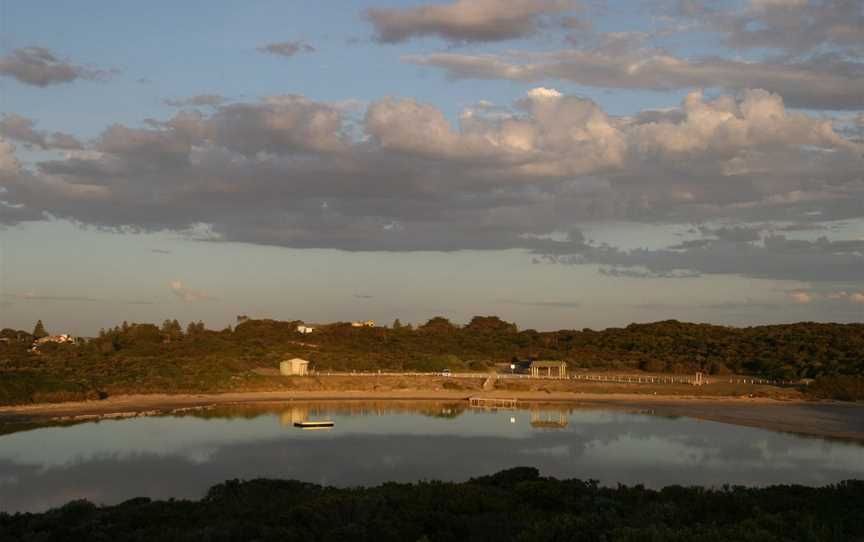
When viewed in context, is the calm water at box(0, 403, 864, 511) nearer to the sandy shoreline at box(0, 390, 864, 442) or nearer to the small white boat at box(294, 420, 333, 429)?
the small white boat at box(294, 420, 333, 429)

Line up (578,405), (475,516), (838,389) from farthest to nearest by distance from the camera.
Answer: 1. (838,389)
2. (578,405)
3. (475,516)

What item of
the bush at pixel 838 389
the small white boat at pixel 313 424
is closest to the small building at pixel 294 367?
the small white boat at pixel 313 424

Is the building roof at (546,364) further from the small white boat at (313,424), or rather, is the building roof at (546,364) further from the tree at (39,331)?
the tree at (39,331)

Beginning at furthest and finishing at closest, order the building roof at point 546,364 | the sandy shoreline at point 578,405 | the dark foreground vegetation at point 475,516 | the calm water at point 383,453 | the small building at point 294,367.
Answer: the building roof at point 546,364, the small building at point 294,367, the sandy shoreline at point 578,405, the calm water at point 383,453, the dark foreground vegetation at point 475,516

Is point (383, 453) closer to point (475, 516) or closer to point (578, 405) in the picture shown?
point (475, 516)

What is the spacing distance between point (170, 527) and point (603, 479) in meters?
13.7

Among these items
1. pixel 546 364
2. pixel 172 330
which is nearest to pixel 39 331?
pixel 172 330

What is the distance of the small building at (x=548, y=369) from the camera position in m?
62.2

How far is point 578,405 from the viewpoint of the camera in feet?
157

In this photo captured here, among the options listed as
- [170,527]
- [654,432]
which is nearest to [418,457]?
[654,432]

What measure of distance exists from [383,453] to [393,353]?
46722mm

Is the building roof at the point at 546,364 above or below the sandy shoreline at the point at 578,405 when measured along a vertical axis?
above

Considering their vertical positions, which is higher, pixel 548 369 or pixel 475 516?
pixel 548 369

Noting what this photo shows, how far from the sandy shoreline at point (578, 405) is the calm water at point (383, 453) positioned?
2.31 metres
